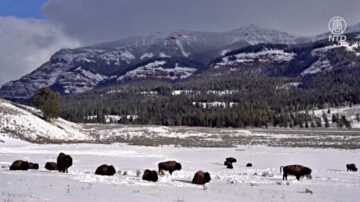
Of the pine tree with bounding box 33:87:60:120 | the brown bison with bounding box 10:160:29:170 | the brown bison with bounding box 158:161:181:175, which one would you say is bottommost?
the brown bison with bounding box 158:161:181:175

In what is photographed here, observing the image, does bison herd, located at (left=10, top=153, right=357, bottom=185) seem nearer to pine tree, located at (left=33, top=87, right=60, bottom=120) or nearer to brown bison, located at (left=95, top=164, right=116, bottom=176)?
brown bison, located at (left=95, top=164, right=116, bottom=176)

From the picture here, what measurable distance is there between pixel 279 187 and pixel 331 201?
497 centimetres

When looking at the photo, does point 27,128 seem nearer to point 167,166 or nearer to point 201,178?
point 167,166

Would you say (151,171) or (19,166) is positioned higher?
(19,166)

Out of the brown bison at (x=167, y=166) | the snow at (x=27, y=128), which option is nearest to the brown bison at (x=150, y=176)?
the brown bison at (x=167, y=166)

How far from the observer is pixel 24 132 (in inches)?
2485

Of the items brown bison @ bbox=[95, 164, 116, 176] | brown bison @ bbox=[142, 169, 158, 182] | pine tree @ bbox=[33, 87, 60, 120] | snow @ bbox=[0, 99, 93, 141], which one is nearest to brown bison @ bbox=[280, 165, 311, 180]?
brown bison @ bbox=[142, 169, 158, 182]

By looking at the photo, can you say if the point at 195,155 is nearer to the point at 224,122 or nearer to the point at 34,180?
the point at 34,180

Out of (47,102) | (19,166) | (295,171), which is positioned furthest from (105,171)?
(47,102)

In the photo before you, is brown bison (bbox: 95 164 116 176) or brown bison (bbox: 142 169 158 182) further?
brown bison (bbox: 95 164 116 176)

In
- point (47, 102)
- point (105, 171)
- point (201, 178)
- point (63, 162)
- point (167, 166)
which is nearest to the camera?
point (201, 178)

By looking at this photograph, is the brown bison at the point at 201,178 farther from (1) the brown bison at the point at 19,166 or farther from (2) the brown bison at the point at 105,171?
(1) the brown bison at the point at 19,166

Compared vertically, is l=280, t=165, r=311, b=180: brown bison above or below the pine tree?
below

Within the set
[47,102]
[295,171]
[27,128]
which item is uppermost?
[47,102]
